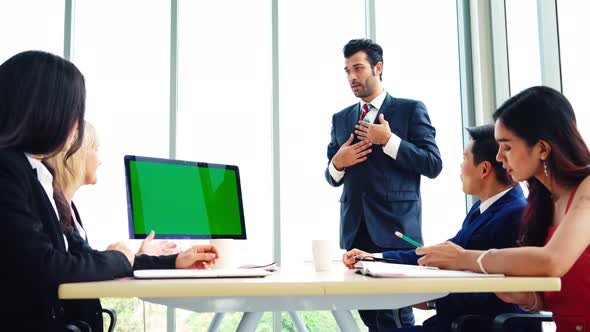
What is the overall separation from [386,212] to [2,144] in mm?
2048

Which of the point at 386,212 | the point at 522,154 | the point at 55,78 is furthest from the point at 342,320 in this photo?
the point at 386,212

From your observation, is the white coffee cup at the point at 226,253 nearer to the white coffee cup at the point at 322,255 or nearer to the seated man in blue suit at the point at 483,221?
the white coffee cup at the point at 322,255

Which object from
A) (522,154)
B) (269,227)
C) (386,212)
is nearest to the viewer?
(522,154)

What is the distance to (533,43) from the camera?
381 centimetres

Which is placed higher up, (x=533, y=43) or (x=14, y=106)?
(x=533, y=43)

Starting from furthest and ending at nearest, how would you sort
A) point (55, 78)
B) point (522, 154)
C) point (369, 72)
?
point (369, 72) < point (522, 154) < point (55, 78)

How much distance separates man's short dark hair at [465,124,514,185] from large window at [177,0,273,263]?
2.25 meters

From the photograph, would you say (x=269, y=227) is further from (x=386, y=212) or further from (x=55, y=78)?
(x=55, y=78)

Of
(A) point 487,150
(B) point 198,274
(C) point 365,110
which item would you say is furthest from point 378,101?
(B) point 198,274

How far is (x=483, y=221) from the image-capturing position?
1991 mm

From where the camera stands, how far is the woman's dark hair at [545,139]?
63.9 inches

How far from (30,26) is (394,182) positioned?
287cm

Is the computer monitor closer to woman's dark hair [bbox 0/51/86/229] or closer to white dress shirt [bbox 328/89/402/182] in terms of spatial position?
woman's dark hair [bbox 0/51/86/229]

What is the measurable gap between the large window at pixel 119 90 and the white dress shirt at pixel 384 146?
1.54 metres
